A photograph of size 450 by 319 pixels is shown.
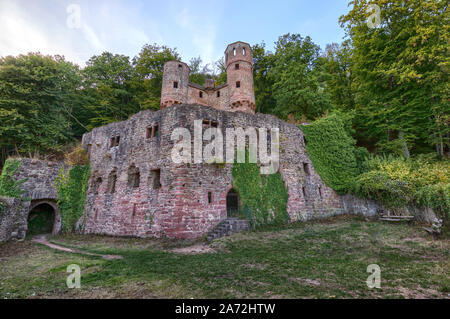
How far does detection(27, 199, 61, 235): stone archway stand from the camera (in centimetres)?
1520

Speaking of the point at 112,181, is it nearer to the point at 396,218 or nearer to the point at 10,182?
the point at 10,182

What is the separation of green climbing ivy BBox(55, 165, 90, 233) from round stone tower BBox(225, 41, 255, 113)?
50.3ft

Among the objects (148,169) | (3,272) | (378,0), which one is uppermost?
(378,0)

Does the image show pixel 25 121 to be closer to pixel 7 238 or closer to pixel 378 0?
pixel 7 238

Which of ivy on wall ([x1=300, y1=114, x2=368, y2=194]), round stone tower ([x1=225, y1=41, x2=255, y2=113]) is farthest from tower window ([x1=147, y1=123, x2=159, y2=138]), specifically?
ivy on wall ([x1=300, y1=114, x2=368, y2=194])

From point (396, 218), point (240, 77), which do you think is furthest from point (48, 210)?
point (396, 218)

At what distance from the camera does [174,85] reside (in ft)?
73.7

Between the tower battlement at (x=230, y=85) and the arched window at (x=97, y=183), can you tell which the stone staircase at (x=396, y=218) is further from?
the arched window at (x=97, y=183)

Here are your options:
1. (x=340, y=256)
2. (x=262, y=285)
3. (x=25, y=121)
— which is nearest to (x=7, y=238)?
(x=25, y=121)

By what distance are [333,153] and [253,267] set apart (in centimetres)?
1351

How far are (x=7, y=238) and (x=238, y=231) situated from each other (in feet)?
42.7

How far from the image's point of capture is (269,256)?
25.5 ft

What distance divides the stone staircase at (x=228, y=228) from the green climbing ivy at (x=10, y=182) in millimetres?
12851

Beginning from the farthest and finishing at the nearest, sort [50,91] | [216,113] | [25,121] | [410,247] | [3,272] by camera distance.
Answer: [50,91]
[25,121]
[216,113]
[410,247]
[3,272]
